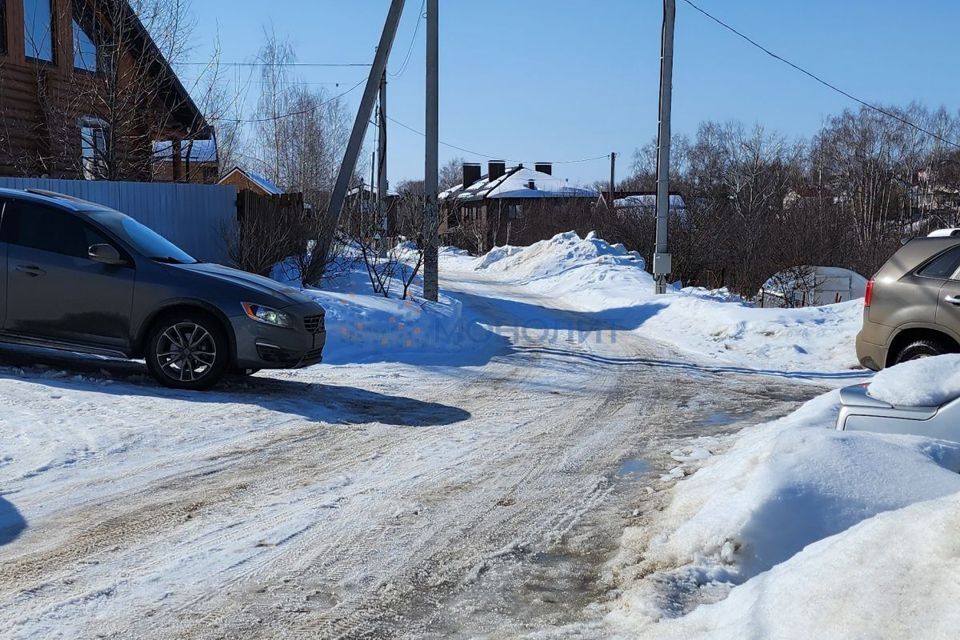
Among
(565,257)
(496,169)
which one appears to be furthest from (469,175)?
(565,257)

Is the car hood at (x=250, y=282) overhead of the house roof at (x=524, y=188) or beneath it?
beneath

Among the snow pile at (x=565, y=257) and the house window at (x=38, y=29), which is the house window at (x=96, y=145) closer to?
the house window at (x=38, y=29)

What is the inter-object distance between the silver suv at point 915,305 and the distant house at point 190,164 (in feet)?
54.1

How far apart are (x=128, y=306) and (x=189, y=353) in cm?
72

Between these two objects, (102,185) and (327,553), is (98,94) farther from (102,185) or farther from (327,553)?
(327,553)

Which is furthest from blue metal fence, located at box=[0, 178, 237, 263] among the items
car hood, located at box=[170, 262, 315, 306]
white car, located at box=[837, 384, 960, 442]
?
white car, located at box=[837, 384, 960, 442]

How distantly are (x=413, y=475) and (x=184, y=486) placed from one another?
4.67 ft

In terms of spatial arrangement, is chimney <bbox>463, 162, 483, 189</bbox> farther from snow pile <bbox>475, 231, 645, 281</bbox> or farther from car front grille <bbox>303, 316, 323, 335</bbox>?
car front grille <bbox>303, 316, 323, 335</bbox>

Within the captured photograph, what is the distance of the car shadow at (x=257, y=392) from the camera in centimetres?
804

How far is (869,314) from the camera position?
922cm

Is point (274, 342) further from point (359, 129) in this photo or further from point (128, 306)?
point (359, 129)

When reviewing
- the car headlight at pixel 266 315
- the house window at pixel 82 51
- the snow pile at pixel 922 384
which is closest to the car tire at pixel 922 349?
the snow pile at pixel 922 384

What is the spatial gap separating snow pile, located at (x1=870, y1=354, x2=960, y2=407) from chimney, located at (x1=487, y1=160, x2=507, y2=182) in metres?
83.8

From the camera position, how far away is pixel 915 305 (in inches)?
346
